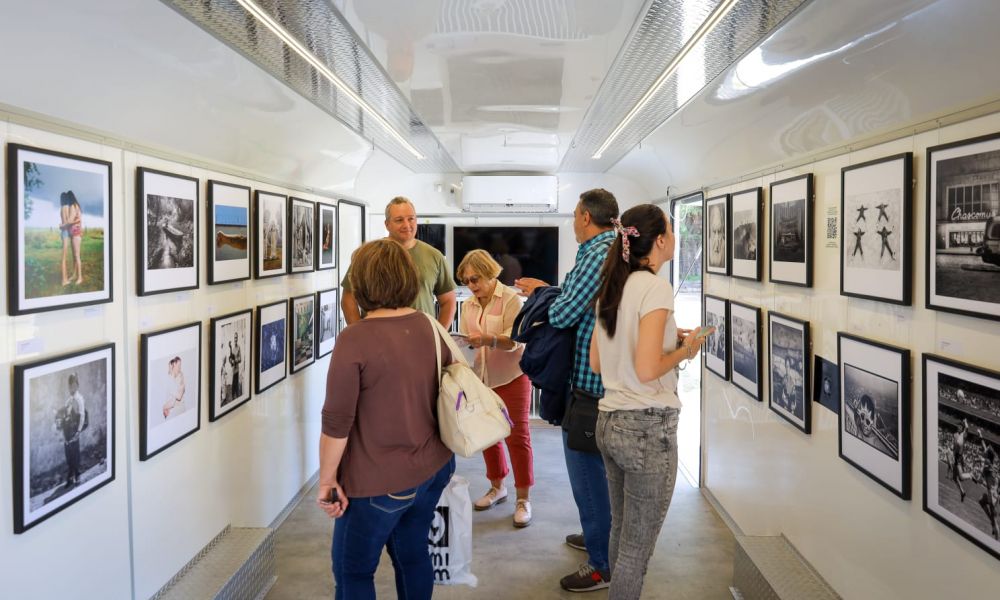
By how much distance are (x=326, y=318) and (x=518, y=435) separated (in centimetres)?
187

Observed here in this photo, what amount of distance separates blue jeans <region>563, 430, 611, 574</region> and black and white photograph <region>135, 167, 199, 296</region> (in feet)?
6.14

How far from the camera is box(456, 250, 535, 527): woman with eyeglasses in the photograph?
4125 millimetres

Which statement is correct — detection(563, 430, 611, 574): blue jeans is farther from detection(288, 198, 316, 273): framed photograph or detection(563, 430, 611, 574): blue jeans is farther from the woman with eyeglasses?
detection(288, 198, 316, 273): framed photograph

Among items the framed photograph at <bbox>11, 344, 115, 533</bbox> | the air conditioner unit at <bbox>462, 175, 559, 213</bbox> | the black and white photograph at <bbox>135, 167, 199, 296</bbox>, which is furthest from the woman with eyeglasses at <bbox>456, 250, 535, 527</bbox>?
the air conditioner unit at <bbox>462, 175, 559, 213</bbox>

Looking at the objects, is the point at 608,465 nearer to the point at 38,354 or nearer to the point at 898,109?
the point at 898,109

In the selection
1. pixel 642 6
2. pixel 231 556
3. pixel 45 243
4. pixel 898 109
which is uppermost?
pixel 642 6

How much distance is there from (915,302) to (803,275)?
85cm

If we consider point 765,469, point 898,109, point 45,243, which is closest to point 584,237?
point 898,109

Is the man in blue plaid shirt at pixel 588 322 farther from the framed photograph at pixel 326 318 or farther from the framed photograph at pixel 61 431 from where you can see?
the framed photograph at pixel 326 318

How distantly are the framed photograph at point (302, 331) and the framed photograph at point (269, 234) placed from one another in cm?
37

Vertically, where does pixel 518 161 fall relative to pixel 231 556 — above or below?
above

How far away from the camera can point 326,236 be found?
17.1ft

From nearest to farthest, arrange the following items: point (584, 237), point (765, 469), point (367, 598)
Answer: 1. point (367, 598)
2. point (584, 237)
3. point (765, 469)

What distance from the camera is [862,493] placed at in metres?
2.62
